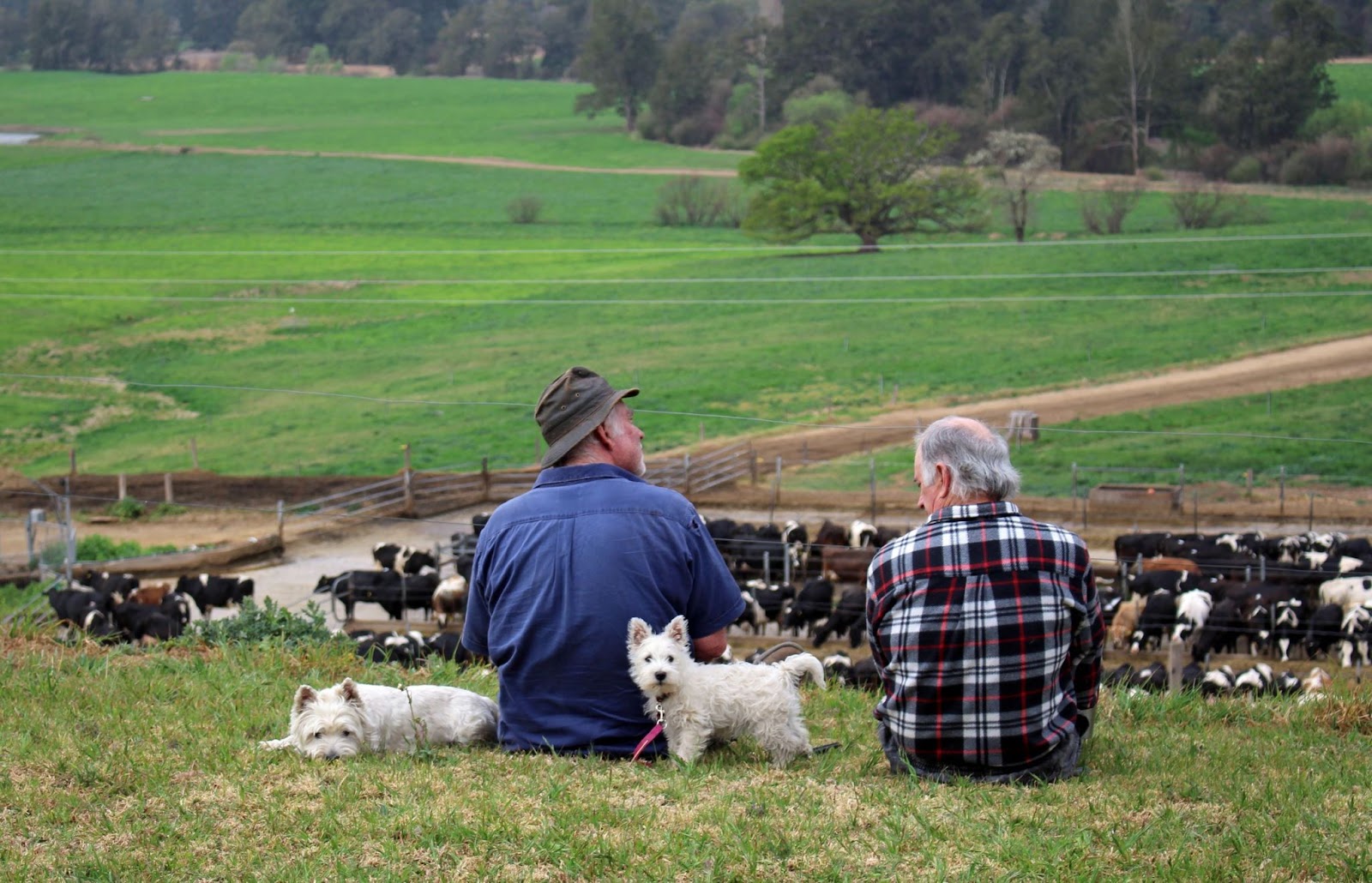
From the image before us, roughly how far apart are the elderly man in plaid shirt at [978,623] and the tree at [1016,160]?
6049 cm

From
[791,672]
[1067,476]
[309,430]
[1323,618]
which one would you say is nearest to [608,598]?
[791,672]

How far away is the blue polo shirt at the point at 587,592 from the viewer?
5008 millimetres

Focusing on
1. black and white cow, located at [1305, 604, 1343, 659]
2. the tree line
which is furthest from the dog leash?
the tree line

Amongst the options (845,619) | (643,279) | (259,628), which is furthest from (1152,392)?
(259,628)

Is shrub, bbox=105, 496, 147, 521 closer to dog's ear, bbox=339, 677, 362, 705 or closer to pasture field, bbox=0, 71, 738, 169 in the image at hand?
dog's ear, bbox=339, 677, 362, 705

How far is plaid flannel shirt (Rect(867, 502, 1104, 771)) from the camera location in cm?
462

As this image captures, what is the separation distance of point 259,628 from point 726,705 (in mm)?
4817

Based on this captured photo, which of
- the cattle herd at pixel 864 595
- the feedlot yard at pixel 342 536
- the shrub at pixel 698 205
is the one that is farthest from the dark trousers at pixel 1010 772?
the shrub at pixel 698 205

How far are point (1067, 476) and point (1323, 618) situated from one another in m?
17.2

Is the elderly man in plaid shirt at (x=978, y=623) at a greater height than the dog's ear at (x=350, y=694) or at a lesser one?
greater

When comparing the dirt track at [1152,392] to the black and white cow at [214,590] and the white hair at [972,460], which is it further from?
the white hair at [972,460]

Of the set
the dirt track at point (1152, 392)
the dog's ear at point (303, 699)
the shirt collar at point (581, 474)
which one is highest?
the shirt collar at point (581, 474)

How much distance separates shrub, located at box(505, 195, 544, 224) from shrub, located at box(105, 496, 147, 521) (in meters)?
35.8

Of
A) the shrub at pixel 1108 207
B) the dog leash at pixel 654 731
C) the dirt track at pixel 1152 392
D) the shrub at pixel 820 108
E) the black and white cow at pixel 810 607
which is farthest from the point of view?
the shrub at pixel 820 108
